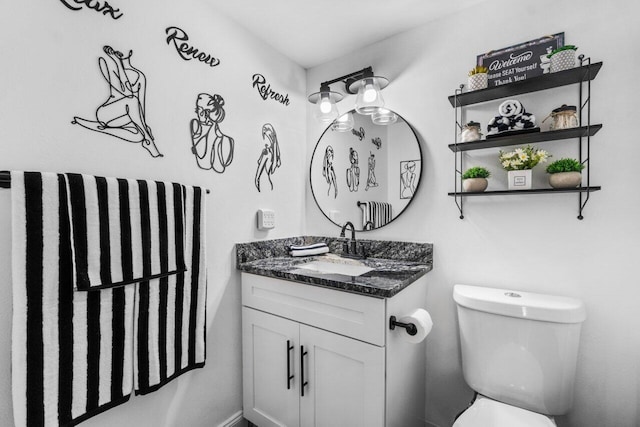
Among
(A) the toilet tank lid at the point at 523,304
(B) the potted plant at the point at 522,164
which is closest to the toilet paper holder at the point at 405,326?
(A) the toilet tank lid at the point at 523,304

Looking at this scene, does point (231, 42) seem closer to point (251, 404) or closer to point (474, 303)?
point (474, 303)

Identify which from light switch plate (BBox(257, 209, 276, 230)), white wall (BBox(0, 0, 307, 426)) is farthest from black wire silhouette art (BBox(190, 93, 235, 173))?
light switch plate (BBox(257, 209, 276, 230))

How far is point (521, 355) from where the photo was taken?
1.17 meters

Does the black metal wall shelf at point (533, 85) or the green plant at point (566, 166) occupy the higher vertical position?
the black metal wall shelf at point (533, 85)

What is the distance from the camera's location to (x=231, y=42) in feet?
5.07

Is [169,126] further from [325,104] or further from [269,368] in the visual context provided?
[269,368]

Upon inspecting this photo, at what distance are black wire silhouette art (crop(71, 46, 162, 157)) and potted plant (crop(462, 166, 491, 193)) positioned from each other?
4.58 ft

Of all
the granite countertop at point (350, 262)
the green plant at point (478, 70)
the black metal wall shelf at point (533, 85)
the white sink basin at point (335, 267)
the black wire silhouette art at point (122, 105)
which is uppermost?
the green plant at point (478, 70)

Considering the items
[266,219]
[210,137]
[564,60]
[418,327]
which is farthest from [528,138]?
[210,137]

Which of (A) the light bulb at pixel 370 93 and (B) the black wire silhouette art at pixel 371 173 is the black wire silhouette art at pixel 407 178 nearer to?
(B) the black wire silhouette art at pixel 371 173

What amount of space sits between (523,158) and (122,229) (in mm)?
1568

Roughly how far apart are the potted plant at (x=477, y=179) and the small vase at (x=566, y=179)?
0.81 feet

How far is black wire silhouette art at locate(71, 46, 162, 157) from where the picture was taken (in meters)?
1.09

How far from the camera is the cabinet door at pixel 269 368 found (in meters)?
1.35
